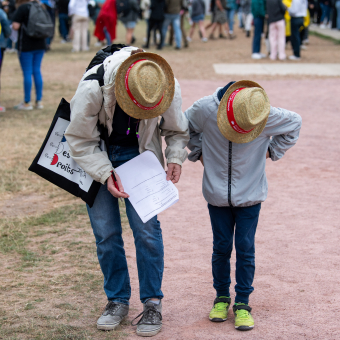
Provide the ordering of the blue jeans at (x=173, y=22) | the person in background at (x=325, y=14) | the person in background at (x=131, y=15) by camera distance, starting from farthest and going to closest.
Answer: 1. the person in background at (x=325, y=14)
2. the person in background at (x=131, y=15)
3. the blue jeans at (x=173, y=22)

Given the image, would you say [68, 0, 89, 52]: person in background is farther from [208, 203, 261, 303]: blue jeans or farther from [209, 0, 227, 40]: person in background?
[208, 203, 261, 303]: blue jeans

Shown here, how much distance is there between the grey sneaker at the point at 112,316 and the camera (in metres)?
3.09

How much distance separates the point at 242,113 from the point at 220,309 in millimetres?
1247

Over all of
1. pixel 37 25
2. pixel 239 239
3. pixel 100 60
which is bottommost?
pixel 239 239

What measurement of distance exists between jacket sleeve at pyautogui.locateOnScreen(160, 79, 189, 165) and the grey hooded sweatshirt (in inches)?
5.1

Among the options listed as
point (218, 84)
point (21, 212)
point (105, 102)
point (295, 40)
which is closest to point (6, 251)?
point (21, 212)

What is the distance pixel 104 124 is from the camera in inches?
115

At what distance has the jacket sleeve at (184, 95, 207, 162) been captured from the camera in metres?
3.09

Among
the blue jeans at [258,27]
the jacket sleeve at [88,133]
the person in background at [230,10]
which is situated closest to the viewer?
the jacket sleeve at [88,133]

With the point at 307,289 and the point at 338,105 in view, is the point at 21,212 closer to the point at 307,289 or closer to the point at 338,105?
the point at 307,289

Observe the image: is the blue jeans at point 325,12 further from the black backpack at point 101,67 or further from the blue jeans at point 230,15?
the black backpack at point 101,67

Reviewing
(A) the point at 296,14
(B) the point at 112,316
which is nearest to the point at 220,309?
(B) the point at 112,316

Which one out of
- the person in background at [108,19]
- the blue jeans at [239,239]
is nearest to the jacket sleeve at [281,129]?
the blue jeans at [239,239]

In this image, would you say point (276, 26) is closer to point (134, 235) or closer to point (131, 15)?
point (131, 15)
